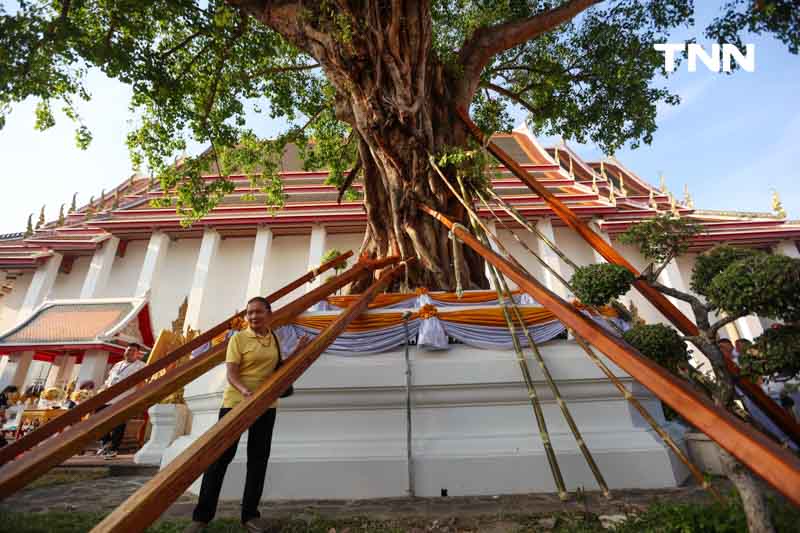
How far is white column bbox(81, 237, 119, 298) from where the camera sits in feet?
37.5

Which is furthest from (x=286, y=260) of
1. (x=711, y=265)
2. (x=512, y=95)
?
(x=711, y=265)

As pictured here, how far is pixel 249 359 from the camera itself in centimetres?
200

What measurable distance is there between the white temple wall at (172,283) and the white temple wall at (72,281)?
1.91m

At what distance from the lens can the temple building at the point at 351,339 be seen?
2482 mm

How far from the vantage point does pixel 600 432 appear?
8.62 feet

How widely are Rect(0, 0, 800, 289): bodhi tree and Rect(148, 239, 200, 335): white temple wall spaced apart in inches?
272

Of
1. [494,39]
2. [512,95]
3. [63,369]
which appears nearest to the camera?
[494,39]

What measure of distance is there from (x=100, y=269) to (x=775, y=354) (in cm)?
1456

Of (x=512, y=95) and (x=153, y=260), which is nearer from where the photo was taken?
(x=512, y=95)

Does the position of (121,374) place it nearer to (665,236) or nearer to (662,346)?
(662,346)

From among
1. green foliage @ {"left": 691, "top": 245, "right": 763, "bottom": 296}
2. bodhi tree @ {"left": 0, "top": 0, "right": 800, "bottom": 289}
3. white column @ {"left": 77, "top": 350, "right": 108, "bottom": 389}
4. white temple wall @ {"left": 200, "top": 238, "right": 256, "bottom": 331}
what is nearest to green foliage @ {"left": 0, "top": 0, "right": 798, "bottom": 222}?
bodhi tree @ {"left": 0, "top": 0, "right": 800, "bottom": 289}

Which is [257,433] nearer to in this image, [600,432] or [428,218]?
[600,432]

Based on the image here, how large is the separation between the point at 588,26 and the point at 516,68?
3.49ft

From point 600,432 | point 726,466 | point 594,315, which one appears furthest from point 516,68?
point 726,466
